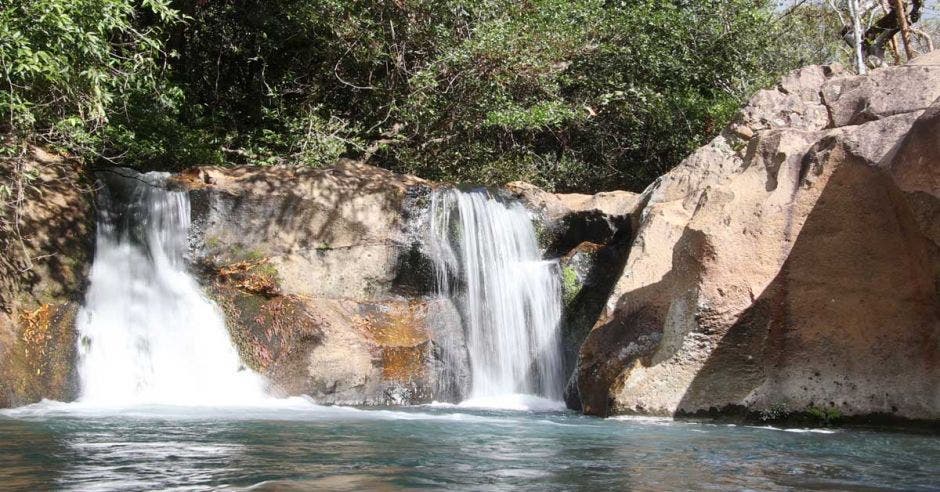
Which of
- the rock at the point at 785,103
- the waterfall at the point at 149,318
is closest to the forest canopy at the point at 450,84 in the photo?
the waterfall at the point at 149,318

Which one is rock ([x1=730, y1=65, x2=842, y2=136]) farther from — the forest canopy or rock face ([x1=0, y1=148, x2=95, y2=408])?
rock face ([x1=0, y1=148, x2=95, y2=408])

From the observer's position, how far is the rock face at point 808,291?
865 centimetres

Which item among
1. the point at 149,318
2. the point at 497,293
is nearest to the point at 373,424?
the point at 497,293

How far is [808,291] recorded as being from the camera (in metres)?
8.94

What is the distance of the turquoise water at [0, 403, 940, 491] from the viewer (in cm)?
477

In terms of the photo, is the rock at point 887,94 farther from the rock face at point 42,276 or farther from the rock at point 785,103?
the rock face at point 42,276

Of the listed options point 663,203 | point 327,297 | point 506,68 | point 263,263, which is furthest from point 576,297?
point 506,68

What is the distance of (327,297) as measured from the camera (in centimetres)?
1234

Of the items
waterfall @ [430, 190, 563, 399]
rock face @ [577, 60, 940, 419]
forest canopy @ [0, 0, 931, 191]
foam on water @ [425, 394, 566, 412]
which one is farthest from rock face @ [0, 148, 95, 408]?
rock face @ [577, 60, 940, 419]

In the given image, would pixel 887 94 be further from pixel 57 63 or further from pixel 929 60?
pixel 57 63

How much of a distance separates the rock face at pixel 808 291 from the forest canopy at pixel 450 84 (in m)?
7.52

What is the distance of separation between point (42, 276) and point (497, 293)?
607cm

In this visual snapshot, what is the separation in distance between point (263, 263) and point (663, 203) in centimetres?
548

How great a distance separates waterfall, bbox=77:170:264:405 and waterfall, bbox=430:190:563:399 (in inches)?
121
